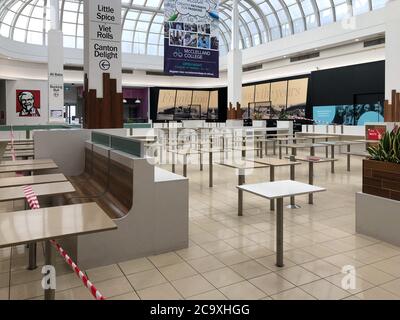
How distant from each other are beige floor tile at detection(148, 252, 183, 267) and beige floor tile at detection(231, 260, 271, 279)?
568mm

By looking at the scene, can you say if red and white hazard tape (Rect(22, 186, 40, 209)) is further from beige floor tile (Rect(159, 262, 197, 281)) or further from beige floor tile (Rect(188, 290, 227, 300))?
beige floor tile (Rect(188, 290, 227, 300))

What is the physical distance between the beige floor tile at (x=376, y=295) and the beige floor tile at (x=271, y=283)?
21.1 inches

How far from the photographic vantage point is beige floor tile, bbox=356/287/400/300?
2791 mm

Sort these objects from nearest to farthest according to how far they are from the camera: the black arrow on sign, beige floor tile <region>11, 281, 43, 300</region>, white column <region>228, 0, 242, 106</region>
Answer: beige floor tile <region>11, 281, 43, 300</region>, the black arrow on sign, white column <region>228, 0, 242, 106</region>

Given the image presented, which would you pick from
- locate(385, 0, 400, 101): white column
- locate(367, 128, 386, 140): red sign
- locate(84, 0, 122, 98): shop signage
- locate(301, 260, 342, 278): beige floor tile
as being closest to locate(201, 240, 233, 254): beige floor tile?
locate(301, 260, 342, 278): beige floor tile

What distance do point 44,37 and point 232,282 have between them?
21127mm

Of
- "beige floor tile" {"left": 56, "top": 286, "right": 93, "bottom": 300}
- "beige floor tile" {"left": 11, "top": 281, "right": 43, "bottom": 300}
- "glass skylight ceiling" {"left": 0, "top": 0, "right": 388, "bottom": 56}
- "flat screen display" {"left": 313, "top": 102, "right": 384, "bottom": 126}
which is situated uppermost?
"glass skylight ceiling" {"left": 0, "top": 0, "right": 388, "bottom": 56}

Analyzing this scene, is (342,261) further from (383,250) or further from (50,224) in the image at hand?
(50,224)

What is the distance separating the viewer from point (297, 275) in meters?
3.23

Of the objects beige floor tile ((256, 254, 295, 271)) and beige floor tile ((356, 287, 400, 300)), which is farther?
beige floor tile ((256, 254, 295, 271))

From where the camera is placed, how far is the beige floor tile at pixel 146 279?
10.0 ft

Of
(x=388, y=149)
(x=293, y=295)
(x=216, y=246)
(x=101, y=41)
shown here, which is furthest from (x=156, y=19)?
(x=293, y=295)

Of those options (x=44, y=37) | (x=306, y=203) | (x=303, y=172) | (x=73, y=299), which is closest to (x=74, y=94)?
(x=44, y=37)

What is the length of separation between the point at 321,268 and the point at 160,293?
4.96ft
